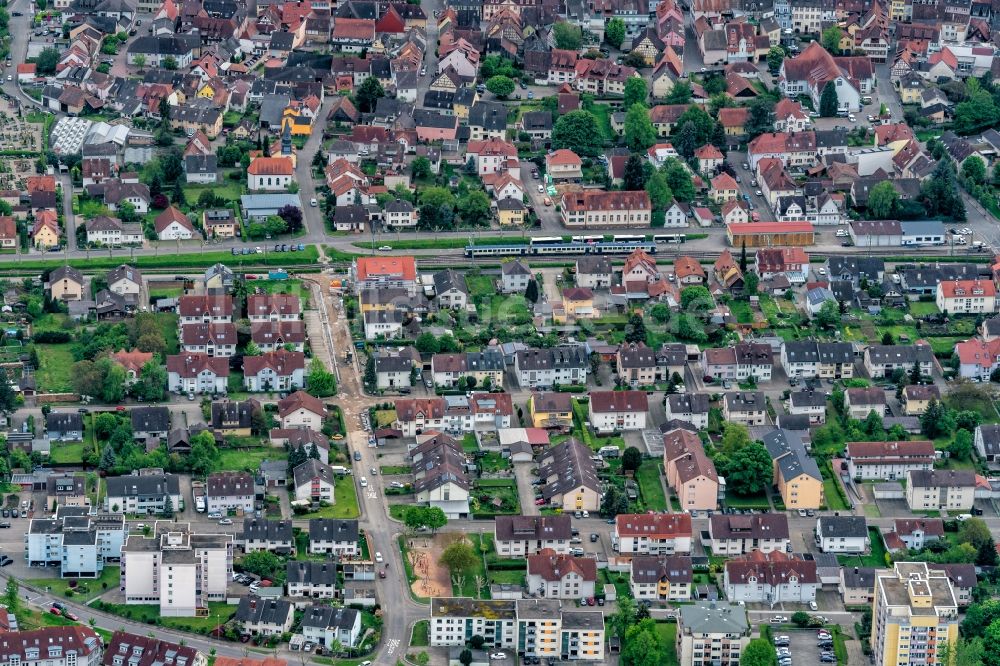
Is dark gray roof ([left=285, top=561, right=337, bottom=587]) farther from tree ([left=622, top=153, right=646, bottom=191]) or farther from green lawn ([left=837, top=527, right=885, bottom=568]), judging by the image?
tree ([left=622, top=153, right=646, bottom=191])

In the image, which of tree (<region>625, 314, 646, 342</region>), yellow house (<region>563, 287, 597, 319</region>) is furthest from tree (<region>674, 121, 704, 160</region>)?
tree (<region>625, 314, 646, 342</region>)

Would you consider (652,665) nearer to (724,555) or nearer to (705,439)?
(724,555)

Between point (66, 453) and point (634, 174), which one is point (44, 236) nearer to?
point (66, 453)

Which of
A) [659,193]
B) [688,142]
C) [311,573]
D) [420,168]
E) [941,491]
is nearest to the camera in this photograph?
[311,573]

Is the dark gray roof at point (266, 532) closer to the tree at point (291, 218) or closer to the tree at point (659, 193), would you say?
the tree at point (291, 218)

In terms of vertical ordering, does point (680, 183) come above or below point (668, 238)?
above

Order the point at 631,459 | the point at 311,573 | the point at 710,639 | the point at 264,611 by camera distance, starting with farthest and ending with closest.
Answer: the point at 631,459
the point at 311,573
the point at 264,611
the point at 710,639

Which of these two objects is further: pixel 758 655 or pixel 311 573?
pixel 311 573

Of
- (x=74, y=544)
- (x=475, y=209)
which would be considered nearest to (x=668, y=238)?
(x=475, y=209)
